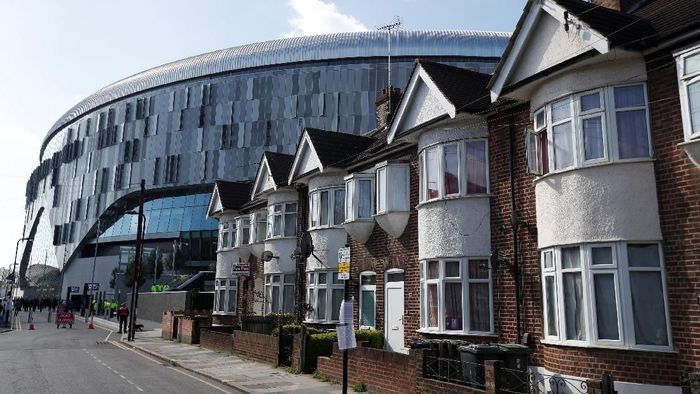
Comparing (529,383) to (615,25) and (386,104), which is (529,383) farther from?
(386,104)

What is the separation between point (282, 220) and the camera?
24.6m

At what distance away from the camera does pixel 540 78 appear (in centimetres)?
1149

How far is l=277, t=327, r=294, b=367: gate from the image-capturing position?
58.3 feet

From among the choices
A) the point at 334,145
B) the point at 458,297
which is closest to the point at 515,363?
the point at 458,297

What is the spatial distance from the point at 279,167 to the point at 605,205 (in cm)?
1787

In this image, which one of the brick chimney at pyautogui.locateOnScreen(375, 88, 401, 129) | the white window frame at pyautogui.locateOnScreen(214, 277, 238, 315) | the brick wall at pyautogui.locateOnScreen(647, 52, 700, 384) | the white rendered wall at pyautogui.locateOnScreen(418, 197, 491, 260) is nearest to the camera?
the brick wall at pyautogui.locateOnScreen(647, 52, 700, 384)

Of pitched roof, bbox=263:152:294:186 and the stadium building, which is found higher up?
the stadium building

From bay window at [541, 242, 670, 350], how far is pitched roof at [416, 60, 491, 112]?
484 cm

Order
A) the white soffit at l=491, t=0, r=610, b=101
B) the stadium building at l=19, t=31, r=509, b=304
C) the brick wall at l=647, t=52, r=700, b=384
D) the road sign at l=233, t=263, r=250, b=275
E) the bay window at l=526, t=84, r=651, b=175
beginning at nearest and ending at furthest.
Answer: the brick wall at l=647, t=52, r=700, b=384 → the bay window at l=526, t=84, r=651, b=175 → the white soffit at l=491, t=0, r=610, b=101 → the road sign at l=233, t=263, r=250, b=275 → the stadium building at l=19, t=31, r=509, b=304

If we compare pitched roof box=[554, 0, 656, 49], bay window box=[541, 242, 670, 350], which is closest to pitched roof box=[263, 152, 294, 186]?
pitched roof box=[554, 0, 656, 49]

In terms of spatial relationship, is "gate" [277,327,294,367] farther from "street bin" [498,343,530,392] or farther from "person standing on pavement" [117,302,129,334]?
"person standing on pavement" [117,302,129,334]

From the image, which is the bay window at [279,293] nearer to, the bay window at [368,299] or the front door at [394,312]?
the bay window at [368,299]

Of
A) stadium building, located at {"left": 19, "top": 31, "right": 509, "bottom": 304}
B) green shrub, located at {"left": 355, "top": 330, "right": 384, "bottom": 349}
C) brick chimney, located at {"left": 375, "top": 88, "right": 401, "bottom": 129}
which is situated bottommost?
green shrub, located at {"left": 355, "top": 330, "right": 384, "bottom": 349}

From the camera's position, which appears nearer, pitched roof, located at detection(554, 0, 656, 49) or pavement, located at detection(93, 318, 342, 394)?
pitched roof, located at detection(554, 0, 656, 49)
